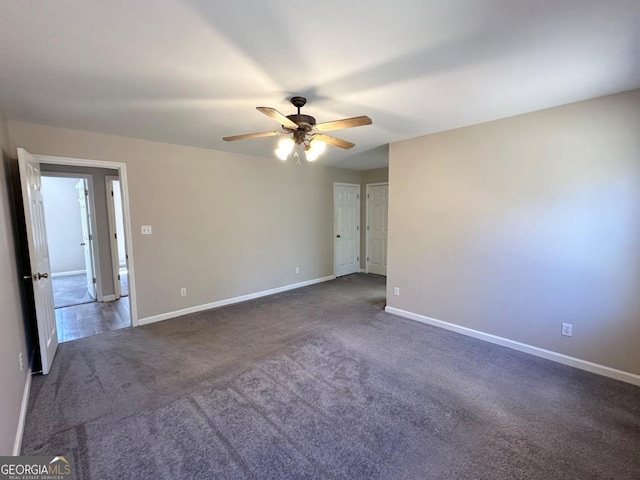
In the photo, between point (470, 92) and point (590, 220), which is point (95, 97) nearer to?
point (470, 92)

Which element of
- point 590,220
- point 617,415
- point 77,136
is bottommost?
point 617,415

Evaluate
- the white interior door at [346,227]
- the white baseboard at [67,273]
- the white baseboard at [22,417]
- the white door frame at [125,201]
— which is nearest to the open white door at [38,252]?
the white baseboard at [22,417]

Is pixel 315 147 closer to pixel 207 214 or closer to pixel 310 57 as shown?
pixel 310 57

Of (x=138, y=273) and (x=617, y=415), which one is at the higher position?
(x=138, y=273)

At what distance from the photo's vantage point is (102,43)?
5.27ft

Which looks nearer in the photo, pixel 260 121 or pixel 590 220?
pixel 590 220

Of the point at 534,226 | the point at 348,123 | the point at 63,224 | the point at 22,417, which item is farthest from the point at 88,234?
the point at 534,226

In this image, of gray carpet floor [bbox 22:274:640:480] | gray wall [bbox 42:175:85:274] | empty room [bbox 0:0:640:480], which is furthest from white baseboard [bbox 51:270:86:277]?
gray carpet floor [bbox 22:274:640:480]

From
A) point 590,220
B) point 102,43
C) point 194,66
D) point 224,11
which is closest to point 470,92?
point 590,220

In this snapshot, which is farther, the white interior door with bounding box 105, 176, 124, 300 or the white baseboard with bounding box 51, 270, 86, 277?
the white baseboard with bounding box 51, 270, 86, 277

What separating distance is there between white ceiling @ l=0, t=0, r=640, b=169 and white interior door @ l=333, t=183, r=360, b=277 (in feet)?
10.9

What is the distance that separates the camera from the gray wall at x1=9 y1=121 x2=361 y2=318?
357cm

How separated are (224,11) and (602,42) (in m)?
2.09

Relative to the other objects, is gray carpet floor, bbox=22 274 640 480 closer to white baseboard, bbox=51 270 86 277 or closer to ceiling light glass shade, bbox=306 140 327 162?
ceiling light glass shade, bbox=306 140 327 162
